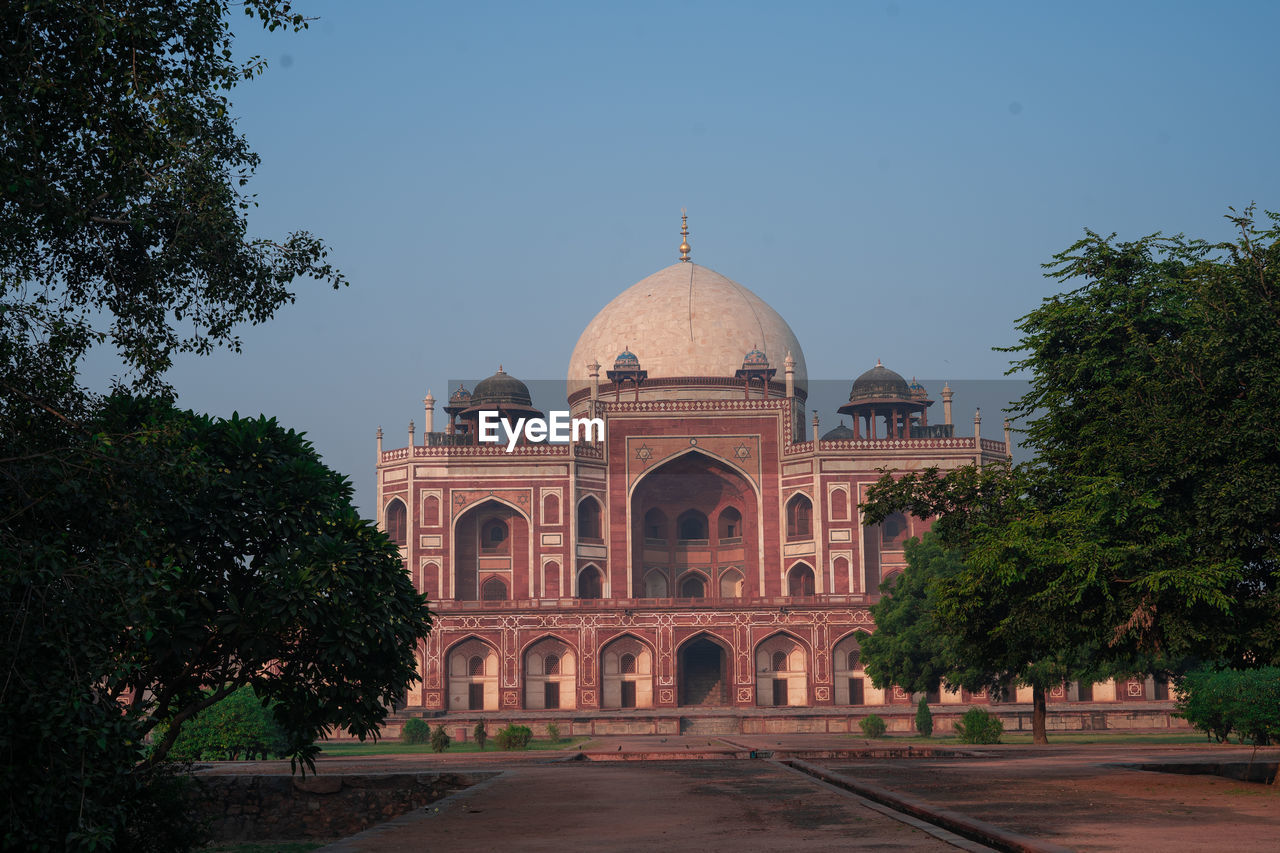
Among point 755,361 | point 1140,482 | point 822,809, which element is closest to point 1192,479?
point 1140,482

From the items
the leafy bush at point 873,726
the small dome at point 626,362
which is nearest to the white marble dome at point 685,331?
the small dome at point 626,362

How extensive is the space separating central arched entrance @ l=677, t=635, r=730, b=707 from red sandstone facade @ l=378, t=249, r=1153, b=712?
0.08 metres

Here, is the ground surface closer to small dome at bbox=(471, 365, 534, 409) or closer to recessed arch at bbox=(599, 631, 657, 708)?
recessed arch at bbox=(599, 631, 657, 708)

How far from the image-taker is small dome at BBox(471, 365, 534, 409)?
55.8m

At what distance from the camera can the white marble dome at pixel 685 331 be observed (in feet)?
189

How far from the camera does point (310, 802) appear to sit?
17.4 meters

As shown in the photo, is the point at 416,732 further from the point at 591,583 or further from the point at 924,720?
the point at 591,583

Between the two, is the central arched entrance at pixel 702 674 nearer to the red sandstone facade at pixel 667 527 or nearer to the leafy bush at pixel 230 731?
the red sandstone facade at pixel 667 527

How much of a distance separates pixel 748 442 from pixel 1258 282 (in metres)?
38.6

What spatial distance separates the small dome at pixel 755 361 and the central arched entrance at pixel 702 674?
39.8ft

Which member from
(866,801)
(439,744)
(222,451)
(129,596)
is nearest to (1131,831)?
(866,801)

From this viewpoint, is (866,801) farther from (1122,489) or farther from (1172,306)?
(1172,306)

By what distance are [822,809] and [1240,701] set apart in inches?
556

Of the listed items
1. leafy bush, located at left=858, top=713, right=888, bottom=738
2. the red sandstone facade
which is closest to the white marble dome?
the red sandstone facade
